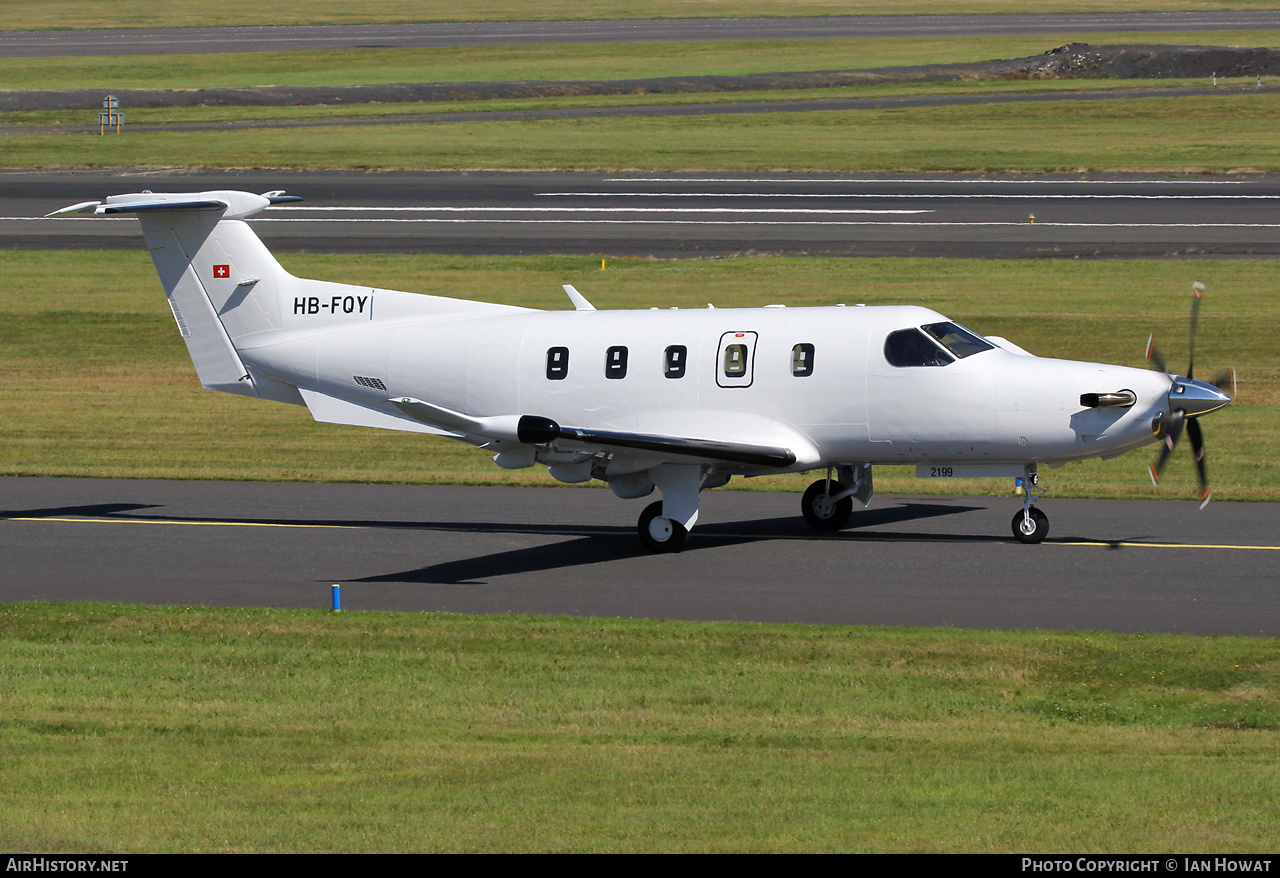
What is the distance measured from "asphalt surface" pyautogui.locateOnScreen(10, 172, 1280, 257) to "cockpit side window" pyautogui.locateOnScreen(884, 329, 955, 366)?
23135mm

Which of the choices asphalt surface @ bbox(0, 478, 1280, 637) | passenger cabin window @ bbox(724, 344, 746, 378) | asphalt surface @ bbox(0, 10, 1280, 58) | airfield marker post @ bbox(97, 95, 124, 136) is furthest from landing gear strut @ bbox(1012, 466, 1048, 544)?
asphalt surface @ bbox(0, 10, 1280, 58)

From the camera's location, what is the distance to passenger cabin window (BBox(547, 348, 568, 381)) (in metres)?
19.3

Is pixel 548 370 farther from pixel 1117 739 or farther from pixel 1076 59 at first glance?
pixel 1076 59

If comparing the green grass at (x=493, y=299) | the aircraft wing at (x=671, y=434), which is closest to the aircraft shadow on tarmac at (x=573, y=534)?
the aircraft wing at (x=671, y=434)

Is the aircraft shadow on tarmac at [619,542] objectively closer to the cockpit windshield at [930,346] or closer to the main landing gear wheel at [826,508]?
the main landing gear wheel at [826,508]

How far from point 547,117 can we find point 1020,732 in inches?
2253

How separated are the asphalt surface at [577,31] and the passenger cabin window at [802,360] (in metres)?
74.1

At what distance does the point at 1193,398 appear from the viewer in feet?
55.5

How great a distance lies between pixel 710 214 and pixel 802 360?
1153 inches

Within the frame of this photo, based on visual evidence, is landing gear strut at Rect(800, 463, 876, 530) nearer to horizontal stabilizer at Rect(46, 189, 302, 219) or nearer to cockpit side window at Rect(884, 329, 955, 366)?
cockpit side window at Rect(884, 329, 955, 366)

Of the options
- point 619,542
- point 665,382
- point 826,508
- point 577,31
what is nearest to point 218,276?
point 665,382

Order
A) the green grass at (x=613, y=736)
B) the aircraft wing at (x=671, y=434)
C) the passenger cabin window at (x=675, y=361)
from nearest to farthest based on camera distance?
the green grass at (x=613, y=736), the aircraft wing at (x=671, y=434), the passenger cabin window at (x=675, y=361)

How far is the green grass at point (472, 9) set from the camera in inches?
4026

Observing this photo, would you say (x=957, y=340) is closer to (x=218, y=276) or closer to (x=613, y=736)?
(x=613, y=736)
